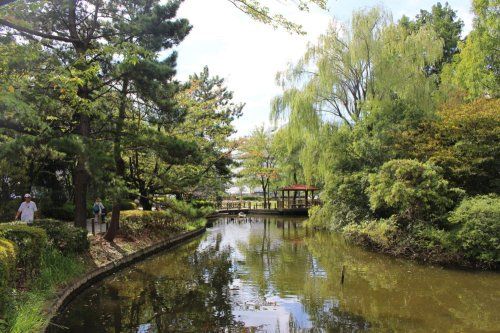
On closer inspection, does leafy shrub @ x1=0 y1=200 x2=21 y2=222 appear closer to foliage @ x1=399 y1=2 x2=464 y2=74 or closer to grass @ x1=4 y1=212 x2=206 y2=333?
grass @ x1=4 y1=212 x2=206 y2=333

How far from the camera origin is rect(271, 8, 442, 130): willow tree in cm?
1784

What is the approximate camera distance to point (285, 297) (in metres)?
9.01

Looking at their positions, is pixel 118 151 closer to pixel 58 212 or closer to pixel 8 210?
pixel 8 210

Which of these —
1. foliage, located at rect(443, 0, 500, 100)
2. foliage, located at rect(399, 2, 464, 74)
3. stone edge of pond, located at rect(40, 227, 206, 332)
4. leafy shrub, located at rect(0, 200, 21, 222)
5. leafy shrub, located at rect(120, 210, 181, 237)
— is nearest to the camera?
stone edge of pond, located at rect(40, 227, 206, 332)

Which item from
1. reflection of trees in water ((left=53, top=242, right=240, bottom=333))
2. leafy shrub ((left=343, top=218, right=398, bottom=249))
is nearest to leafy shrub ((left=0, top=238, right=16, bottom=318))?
reflection of trees in water ((left=53, top=242, right=240, bottom=333))

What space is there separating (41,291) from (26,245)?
863 mm

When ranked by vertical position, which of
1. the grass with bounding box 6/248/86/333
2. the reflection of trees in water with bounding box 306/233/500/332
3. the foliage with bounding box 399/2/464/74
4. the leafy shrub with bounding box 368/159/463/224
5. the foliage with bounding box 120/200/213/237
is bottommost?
the reflection of trees in water with bounding box 306/233/500/332

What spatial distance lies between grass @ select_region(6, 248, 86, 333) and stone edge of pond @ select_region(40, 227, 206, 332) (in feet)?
0.46

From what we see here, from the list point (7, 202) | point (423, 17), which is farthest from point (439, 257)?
point (423, 17)

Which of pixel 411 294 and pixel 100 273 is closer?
pixel 411 294

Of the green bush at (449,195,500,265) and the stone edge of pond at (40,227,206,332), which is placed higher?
the green bush at (449,195,500,265)

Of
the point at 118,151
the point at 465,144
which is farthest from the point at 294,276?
the point at 465,144

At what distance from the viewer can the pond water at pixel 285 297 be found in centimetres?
723

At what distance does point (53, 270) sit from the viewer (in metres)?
8.42
